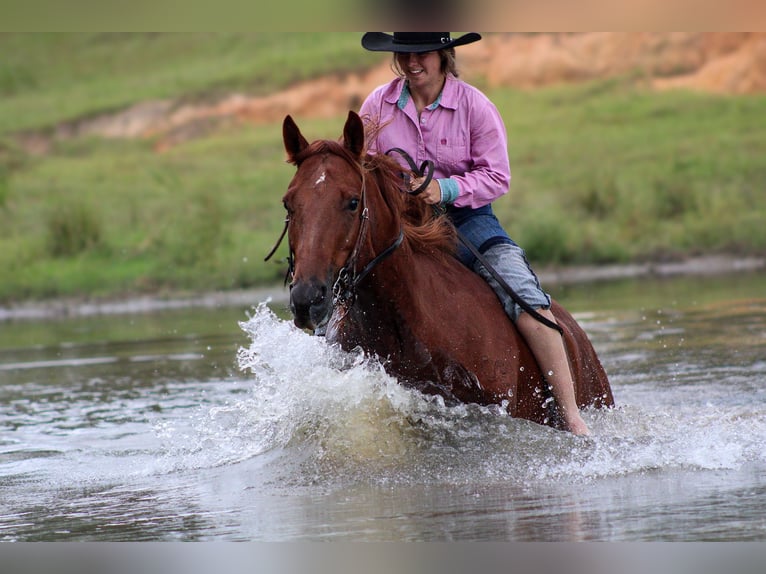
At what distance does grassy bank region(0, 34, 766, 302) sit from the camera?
65.1ft

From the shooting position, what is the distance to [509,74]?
121 ft

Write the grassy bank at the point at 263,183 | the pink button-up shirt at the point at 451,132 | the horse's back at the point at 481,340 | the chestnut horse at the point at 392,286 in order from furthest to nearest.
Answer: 1. the grassy bank at the point at 263,183
2. the pink button-up shirt at the point at 451,132
3. the horse's back at the point at 481,340
4. the chestnut horse at the point at 392,286

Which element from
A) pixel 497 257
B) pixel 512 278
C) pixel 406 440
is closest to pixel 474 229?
pixel 497 257

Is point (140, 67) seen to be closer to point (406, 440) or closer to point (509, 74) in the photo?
point (509, 74)

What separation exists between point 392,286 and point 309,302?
0.81 metres

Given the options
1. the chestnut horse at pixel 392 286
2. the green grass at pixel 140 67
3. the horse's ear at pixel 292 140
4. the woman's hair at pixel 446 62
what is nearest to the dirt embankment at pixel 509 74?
the green grass at pixel 140 67

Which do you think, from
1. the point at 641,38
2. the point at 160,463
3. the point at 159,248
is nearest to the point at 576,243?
the point at 159,248

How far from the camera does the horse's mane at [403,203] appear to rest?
195 inches

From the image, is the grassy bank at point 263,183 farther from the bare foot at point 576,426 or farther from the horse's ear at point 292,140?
the horse's ear at point 292,140

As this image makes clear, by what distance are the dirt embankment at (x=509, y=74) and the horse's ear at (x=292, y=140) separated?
29801mm

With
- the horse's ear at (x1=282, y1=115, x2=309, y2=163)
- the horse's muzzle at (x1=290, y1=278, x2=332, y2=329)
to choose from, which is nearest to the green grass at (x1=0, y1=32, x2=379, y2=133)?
the horse's ear at (x1=282, y1=115, x2=309, y2=163)

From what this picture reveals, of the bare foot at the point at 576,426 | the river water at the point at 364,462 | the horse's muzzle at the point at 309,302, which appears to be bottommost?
the river water at the point at 364,462

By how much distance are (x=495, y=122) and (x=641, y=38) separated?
3257 centimetres

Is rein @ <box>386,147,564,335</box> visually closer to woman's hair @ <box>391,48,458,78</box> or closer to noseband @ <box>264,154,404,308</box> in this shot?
woman's hair @ <box>391,48,458,78</box>
